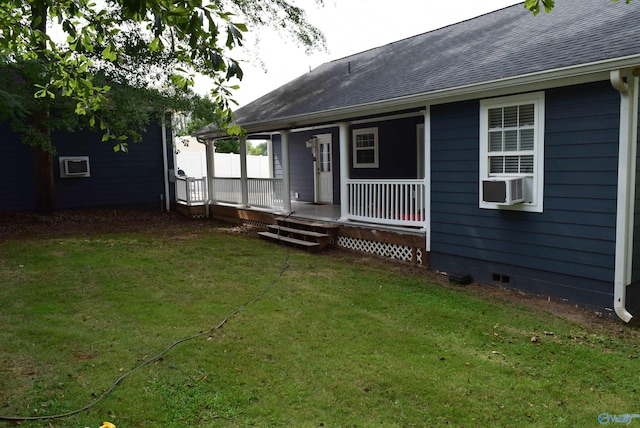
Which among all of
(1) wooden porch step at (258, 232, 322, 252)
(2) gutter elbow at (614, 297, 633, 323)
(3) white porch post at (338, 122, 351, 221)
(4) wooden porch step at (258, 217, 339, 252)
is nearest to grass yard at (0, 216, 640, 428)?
(2) gutter elbow at (614, 297, 633, 323)

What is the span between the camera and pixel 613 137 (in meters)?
5.07

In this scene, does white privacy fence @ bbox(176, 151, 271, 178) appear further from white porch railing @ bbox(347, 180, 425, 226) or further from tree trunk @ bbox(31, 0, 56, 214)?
white porch railing @ bbox(347, 180, 425, 226)

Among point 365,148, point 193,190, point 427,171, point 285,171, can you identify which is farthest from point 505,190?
point 193,190

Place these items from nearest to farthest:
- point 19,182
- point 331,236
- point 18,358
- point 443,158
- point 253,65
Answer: point 18,358 → point 443,158 → point 331,236 → point 19,182 → point 253,65

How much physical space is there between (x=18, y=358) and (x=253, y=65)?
36.2 ft

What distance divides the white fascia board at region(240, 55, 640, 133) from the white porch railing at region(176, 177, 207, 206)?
541cm

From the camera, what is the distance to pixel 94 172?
13555 mm

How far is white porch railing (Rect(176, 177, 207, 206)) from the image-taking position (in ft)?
43.9

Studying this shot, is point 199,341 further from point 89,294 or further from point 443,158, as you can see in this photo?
point 443,158

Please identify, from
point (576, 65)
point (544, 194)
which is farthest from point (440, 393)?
point (576, 65)

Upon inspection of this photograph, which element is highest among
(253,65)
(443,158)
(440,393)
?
(253,65)

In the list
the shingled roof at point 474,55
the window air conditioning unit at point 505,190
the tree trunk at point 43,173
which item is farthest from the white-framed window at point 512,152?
the tree trunk at point 43,173

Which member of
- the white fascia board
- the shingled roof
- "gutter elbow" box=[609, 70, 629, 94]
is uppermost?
the shingled roof

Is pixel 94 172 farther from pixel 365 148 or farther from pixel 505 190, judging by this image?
pixel 505 190
